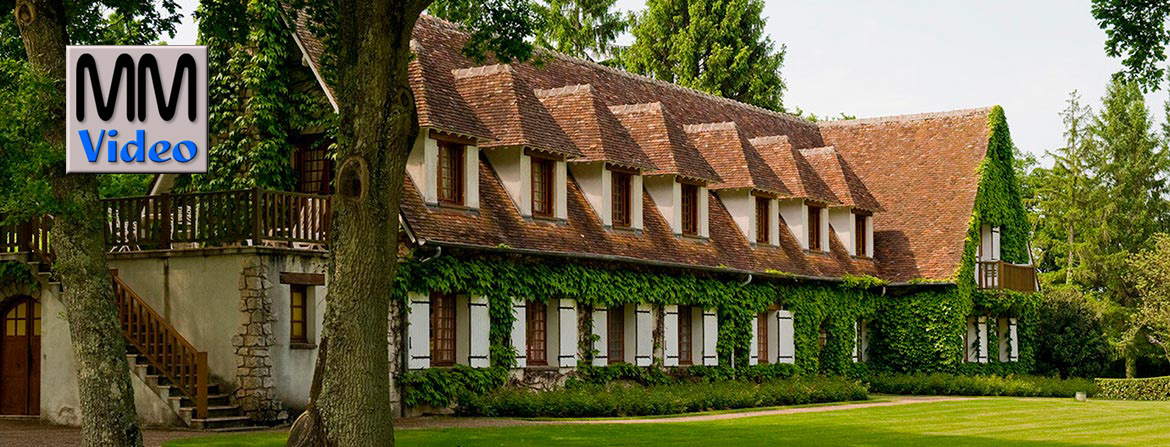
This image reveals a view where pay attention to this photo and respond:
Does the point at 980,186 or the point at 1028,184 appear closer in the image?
the point at 980,186

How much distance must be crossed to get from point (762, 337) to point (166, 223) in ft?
57.1

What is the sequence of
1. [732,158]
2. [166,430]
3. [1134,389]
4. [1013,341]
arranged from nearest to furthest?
[166,430] → [732,158] → [1134,389] → [1013,341]

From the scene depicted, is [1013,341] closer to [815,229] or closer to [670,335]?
[815,229]

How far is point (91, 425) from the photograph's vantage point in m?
17.8

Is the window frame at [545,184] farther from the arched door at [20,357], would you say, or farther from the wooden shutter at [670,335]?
the arched door at [20,357]

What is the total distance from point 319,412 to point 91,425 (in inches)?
114

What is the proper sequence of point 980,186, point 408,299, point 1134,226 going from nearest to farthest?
point 408,299, point 980,186, point 1134,226

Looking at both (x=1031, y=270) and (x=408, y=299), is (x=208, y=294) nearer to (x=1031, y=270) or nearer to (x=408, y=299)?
(x=408, y=299)

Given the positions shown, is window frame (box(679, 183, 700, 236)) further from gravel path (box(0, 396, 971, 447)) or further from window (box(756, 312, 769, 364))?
gravel path (box(0, 396, 971, 447))

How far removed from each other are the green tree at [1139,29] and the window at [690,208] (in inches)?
633

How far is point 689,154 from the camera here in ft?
117

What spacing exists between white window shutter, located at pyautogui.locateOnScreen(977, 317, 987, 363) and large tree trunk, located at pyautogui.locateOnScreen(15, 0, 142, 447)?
3211 centimetres

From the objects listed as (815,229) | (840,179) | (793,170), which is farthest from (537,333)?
(840,179)

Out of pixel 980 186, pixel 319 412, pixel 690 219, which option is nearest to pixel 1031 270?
pixel 980 186
